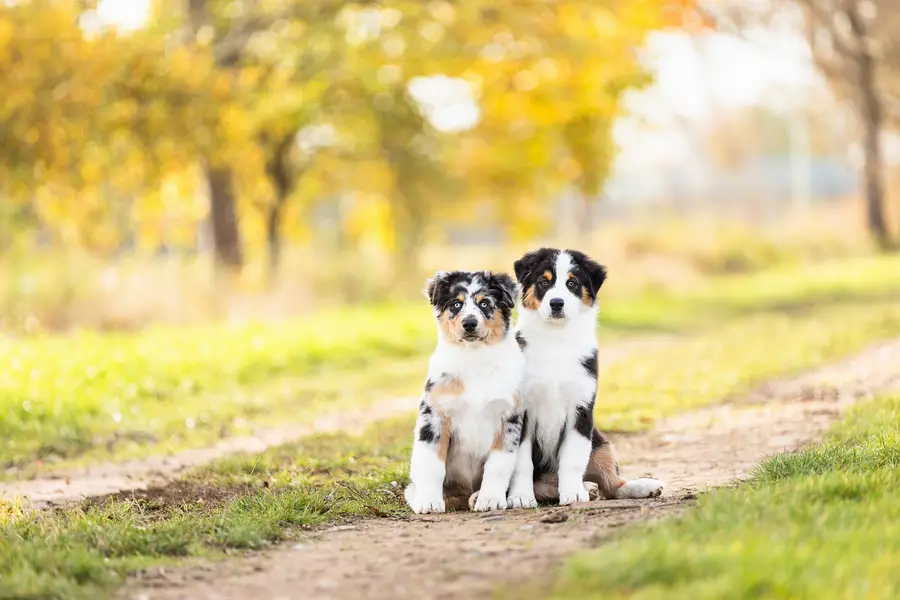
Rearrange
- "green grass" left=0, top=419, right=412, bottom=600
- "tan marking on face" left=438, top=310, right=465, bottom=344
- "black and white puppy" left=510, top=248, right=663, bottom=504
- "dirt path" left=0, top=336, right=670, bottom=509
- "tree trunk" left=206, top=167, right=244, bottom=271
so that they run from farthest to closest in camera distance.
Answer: "tree trunk" left=206, top=167, right=244, bottom=271, "dirt path" left=0, top=336, right=670, bottom=509, "black and white puppy" left=510, top=248, right=663, bottom=504, "tan marking on face" left=438, top=310, right=465, bottom=344, "green grass" left=0, top=419, right=412, bottom=600

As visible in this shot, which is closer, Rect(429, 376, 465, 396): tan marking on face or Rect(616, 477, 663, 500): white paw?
Rect(429, 376, 465, 396): tan marking on face

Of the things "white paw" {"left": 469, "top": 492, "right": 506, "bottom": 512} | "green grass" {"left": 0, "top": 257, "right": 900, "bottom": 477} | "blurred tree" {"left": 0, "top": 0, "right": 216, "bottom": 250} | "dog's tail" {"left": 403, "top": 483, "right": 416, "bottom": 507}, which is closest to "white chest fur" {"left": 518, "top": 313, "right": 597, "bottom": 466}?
"white paw" {"left": 469, "top": 492, "right": 506, "bottom": 512}

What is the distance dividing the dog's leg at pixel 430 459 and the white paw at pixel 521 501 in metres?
0.42

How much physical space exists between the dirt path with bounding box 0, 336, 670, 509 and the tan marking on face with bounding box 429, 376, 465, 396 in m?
2.88

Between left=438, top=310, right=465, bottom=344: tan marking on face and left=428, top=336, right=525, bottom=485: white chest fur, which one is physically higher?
left=438, top=310, right=465, bottom=344: tan marking on face

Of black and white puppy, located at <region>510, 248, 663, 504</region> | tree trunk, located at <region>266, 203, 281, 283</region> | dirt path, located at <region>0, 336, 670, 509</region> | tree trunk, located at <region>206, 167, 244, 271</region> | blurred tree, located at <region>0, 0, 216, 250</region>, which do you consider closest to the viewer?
black and white puppy, located at <region>510, 248, 663, 504</region>

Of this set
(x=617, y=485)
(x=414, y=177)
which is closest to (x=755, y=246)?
(x=414, y=177)

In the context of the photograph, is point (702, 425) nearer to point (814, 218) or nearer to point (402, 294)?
point (402, 294)

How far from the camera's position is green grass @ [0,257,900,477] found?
1180 centimetres

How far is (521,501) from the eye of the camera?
6980mm

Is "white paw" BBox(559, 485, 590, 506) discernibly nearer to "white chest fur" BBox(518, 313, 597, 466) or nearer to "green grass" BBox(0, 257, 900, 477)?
"white chest fur" BBox(518, 313, 597, 466)

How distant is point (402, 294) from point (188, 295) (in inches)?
250

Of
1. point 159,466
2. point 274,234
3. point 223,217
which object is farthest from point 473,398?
point 274,234

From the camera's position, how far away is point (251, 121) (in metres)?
23.4
